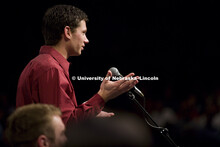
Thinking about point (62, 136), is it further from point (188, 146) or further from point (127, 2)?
point (127, 2)

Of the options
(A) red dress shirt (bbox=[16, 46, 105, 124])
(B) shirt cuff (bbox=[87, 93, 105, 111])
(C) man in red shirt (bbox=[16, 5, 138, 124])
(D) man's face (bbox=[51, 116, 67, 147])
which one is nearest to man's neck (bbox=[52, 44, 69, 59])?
(C) man in red shirt (bbox=[16, 5, 138, 124])

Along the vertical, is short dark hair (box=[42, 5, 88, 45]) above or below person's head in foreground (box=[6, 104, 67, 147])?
above

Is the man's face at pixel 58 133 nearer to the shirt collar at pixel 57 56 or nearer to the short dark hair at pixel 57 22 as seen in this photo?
the shirt collar at pixel 57 56

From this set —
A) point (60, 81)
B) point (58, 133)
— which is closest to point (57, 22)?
point (60, 81)

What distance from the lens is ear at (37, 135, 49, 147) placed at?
3.84 feet

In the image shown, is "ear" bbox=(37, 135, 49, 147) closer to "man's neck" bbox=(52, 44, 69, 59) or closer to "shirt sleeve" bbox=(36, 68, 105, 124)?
"shirt sleeve" bbox=(36, 68, 105, 124)

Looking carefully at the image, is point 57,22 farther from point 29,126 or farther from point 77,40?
point 29,126

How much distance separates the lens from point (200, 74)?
13.0 feet

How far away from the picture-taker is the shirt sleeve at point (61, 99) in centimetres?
160

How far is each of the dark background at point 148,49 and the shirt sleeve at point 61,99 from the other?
5.31 feet

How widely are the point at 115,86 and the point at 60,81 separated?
0.96 ft

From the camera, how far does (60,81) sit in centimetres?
163

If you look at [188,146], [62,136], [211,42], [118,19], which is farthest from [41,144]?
[211,42]

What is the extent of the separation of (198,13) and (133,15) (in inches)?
31.9
